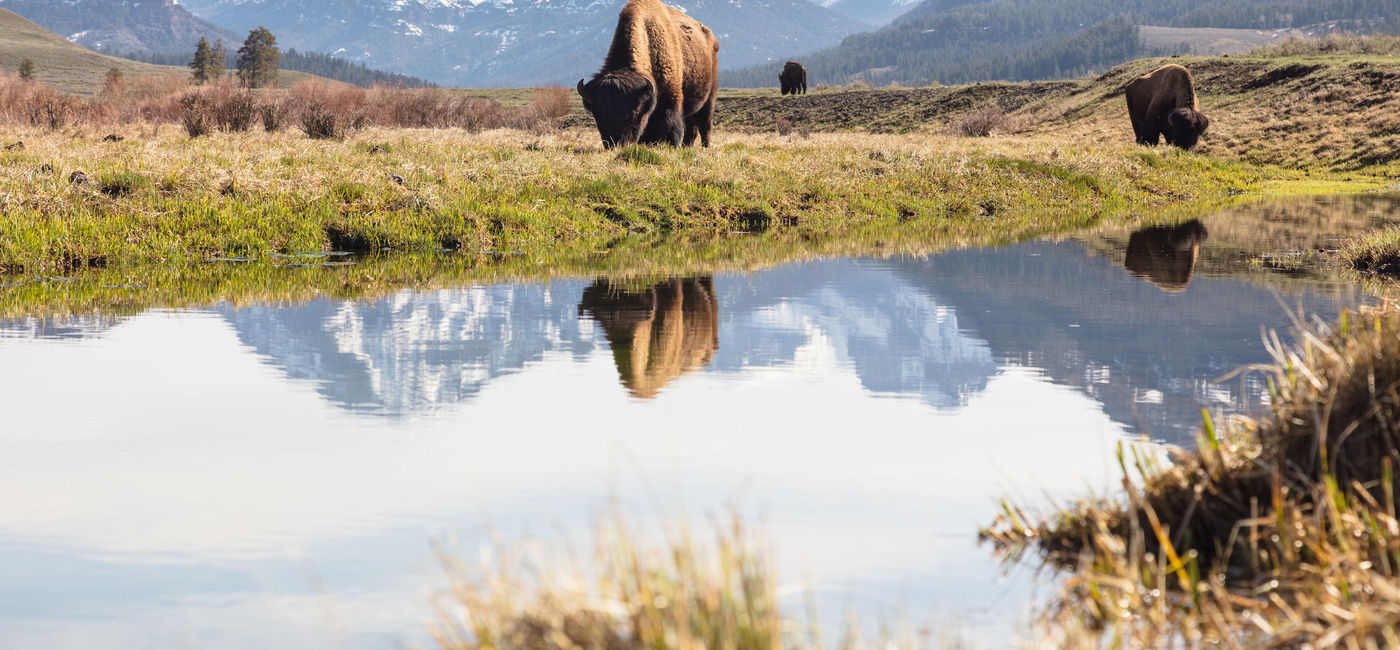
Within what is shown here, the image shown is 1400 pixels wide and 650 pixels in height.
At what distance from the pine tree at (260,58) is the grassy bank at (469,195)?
123m

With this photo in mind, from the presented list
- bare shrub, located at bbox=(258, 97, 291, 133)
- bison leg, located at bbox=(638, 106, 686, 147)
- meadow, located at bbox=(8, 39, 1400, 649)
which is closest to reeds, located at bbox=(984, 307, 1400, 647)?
meadow, located at bbox=(8, 39, 1400, 649)

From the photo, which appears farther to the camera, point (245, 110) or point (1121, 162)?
point (1121, 162)

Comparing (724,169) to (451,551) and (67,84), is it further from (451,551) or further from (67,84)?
(67,84)

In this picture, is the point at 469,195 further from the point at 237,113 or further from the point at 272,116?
the point at 237,113

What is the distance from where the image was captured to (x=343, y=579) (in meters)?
4.57

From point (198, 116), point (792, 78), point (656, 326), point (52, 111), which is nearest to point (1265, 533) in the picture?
point (656, 326)

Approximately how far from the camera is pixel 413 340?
32.9 feet

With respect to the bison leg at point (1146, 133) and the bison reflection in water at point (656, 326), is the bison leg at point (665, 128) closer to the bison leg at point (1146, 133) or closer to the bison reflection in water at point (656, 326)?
the bison reflection in water at point (656, 326)

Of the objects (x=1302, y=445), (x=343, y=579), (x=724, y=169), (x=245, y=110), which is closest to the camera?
(x=343, y=579)

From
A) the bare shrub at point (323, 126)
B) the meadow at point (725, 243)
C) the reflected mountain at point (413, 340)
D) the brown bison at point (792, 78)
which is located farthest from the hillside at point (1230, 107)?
the reflected mountain at point (413, 340)

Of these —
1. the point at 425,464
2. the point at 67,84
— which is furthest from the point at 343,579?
the point at 67,84

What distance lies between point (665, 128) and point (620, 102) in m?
2.61

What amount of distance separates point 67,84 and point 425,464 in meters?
166

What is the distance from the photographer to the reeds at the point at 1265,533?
3.79 m
